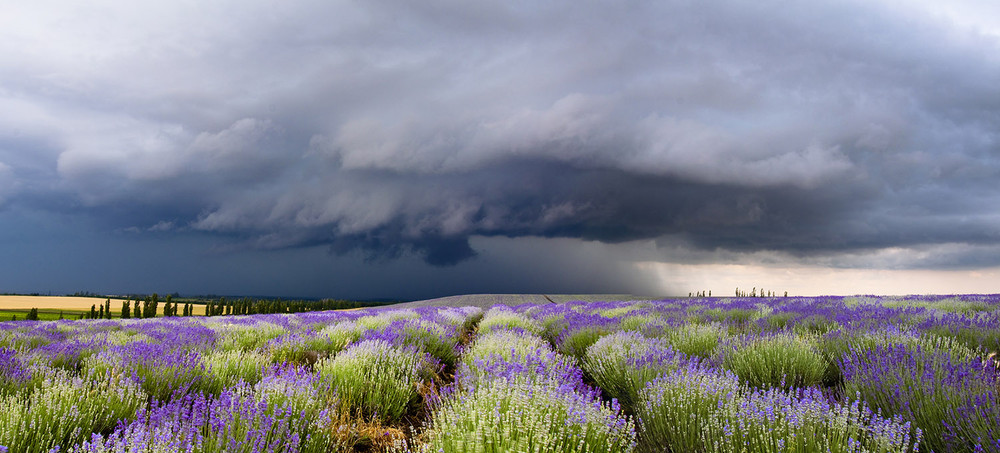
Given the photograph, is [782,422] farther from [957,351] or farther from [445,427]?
[957,351]

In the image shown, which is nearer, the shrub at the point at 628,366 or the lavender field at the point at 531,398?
the lavender field at the point at 531,398

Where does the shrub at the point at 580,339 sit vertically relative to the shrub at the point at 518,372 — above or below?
below

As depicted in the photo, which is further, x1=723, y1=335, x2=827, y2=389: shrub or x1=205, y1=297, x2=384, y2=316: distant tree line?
x1=205, y1=297, x2=384, y2=316: distant tree line

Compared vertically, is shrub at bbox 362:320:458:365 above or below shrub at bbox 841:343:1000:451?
below

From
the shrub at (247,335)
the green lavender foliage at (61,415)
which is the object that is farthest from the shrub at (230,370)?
the shrub at (247,335)

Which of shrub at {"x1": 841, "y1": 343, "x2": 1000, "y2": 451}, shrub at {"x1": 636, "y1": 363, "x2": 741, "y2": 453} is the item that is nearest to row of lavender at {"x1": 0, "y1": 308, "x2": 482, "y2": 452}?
shrub at {"x1": 636, "y1": 363, "x2": 741, "y2": 453}

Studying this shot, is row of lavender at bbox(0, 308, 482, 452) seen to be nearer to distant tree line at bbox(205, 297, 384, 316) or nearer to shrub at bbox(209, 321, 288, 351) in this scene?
shrub at bbox(209, 321, 288, 351)

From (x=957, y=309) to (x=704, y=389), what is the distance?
9347 millimetres

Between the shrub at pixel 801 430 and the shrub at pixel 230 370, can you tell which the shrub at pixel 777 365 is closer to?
the shrub at pixel 801 430

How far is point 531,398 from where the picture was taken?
285cm

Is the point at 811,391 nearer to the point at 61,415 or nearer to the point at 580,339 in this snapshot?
the point at 580,339

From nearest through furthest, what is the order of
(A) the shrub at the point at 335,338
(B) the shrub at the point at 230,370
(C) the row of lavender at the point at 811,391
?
(C) the row of lavender at the point at 811,391 → (B) the shrub at the point at 230,370 → (A) the shrub at the point at 335,338

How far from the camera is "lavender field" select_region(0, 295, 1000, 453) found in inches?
95.6

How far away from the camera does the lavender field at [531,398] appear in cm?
243
